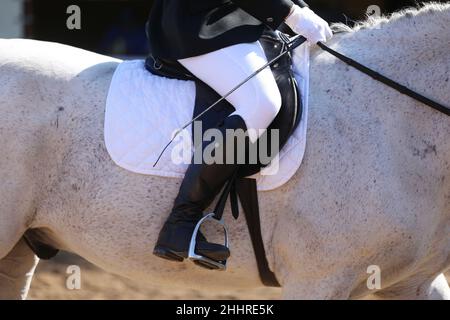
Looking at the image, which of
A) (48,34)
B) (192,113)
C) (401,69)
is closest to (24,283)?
(192,113)

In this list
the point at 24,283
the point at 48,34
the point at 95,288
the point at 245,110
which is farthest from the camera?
the point at 48,34

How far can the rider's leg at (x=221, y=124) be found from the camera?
3277 millimetres

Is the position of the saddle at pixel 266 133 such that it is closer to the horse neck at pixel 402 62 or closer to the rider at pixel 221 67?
the rider at pixel 221 67

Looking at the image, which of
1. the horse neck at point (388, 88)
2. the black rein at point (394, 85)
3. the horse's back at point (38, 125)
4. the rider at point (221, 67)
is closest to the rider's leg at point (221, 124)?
the rider at point (221, 67)

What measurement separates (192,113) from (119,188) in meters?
0.46

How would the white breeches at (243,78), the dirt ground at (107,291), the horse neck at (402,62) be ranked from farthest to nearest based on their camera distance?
1. the dirt ground at (107,291)
2. the horse neck at (402,62)
3. the white breeches at (243,78)

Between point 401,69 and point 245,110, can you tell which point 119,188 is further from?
point 401,69

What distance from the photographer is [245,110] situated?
3287 millimetres

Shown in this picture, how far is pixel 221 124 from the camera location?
332 centimetres

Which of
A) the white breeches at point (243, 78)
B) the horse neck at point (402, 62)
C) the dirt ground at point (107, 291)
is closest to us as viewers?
the white breeches at point (243, 78)

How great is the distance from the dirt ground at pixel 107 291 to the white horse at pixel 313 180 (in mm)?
2542

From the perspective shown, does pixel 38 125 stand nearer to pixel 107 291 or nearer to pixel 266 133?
pixel 266 133

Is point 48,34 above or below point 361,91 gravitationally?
above

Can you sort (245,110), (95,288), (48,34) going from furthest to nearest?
(48,34) < (95,288) < (245,110)
